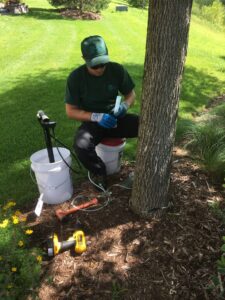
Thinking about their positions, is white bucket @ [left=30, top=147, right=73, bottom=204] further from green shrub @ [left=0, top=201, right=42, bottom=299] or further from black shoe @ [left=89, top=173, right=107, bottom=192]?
green shrub @ [left=0, top=201, right=42, bottom=299]

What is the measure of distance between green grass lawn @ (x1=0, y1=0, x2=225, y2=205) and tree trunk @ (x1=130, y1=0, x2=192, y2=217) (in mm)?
1379

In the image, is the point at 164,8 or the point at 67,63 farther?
the point at 67,63

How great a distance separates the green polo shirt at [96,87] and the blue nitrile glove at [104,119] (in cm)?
20

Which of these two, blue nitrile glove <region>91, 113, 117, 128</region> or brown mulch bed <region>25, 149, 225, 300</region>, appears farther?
blue nitrile glove <region>91, 113, 117, 128</region>

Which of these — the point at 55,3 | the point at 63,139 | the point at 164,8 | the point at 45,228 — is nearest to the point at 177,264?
the point at 45,228

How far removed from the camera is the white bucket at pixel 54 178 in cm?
327

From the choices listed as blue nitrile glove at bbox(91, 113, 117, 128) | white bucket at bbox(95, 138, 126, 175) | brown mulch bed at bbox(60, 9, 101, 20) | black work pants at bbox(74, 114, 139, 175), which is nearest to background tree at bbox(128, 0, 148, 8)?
brown mulch bed at bbox(60, 9, 101, 20)

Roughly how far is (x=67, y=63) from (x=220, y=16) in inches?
944

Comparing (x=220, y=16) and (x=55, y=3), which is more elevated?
(x=55, y=3)

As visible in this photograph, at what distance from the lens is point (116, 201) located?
336 centimetres

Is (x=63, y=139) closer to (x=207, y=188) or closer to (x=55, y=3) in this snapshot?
(x=207, y=188)

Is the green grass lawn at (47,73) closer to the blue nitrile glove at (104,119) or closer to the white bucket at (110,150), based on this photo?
the white bucket at (110,150)

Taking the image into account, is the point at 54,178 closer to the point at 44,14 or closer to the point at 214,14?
the point at 44,14

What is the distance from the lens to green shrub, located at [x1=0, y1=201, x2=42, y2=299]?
7.68 ft
